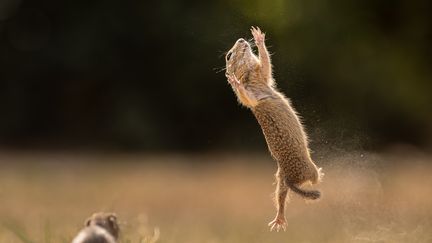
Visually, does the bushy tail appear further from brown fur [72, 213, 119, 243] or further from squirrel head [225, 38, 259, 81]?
brown fur [72, 213, 119, 243]

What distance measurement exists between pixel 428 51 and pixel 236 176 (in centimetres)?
327

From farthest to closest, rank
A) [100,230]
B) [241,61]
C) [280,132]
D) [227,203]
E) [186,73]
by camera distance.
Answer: [186,73], [227,203], [241,61], [280,132], [100,230]

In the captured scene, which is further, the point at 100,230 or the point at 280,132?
the point at 280,132

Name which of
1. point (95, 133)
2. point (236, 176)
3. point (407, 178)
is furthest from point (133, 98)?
point (407, 178)

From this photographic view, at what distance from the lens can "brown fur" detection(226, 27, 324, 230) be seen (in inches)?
187

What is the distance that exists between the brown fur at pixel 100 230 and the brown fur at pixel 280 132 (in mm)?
681

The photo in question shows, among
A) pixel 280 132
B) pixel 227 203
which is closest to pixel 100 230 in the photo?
pixel 280 132

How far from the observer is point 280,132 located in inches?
188

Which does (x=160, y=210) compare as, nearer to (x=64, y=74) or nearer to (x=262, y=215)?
(x=262, y=215)

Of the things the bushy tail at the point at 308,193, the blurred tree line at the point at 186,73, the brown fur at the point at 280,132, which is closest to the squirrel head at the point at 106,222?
the brown fur at the point at 280,132

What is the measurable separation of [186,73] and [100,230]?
37.5ft

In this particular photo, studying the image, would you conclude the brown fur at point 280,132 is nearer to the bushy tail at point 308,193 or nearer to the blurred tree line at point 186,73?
the bushy tail at point 308,193

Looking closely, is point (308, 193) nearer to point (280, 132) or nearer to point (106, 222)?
point (280, 132)

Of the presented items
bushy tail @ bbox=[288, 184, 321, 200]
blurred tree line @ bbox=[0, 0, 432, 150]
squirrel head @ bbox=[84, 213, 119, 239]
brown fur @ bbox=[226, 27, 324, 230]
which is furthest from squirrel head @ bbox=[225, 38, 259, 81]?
blurred tree line @ bbox=[0, 0, 432, 150]
